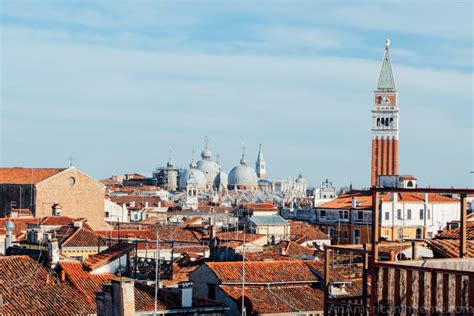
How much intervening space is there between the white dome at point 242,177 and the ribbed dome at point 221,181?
80 centimetres

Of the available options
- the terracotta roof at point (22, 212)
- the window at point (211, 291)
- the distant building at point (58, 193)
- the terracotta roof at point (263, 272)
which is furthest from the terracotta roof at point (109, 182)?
the window at point (211, 291)

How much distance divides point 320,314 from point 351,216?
111ft

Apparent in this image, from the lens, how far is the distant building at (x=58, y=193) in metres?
56.3

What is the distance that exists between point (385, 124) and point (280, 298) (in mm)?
73892

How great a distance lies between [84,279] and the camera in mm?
18984

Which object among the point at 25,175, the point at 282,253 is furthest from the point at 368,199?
the point at 282,253

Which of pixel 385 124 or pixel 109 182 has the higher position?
pixel 385 124

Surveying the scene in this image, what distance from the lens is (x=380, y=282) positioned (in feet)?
33.9

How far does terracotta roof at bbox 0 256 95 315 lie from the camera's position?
1678 cm

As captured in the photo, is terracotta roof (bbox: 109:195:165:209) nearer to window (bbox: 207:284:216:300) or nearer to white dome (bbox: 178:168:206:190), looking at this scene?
white dome (bbox: 178:168:206:190)

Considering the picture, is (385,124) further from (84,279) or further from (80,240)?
(84,279)

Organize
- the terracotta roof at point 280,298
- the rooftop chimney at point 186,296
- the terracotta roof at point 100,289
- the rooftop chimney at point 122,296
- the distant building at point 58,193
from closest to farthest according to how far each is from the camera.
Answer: the rooftop chimney at point 122,296, the terracotta roof at point 100,289, the rooftop chimney at point 186,296, the terracotta roof at point 280,298, the distant building at point 58,193

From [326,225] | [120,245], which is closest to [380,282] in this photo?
[120,245]

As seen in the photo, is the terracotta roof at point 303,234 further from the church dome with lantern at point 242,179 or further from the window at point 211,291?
the church dome with lantern at point 242,179
